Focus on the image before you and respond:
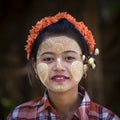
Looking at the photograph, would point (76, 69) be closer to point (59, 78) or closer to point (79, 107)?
point (59, 78)

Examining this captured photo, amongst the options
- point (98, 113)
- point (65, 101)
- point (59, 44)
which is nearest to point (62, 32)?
point (59, 44)

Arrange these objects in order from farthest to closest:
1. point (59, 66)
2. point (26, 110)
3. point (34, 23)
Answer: point (34, 23)
point (26, 110)
point (59, 66)

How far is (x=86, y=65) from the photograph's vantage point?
3414mm

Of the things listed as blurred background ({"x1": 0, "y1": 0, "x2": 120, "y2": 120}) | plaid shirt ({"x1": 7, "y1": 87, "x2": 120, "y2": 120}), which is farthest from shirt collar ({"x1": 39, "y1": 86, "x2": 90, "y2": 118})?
blurred background ({"x1": 0, "y1": 0, "x2": 120, "y2": 120})

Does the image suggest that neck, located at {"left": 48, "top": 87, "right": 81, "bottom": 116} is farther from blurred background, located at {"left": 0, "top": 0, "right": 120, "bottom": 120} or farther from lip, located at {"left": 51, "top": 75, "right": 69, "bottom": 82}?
blurred background, located at {"left": 0, "top": 0, "right": 120, "bottom": 120}

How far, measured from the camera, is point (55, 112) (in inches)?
134

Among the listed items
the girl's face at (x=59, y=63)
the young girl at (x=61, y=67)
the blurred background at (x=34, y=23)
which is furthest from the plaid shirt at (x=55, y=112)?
the blurred background at (x=34, y=23)

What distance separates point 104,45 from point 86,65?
324 cm

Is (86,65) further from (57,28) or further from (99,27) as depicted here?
(99,27)

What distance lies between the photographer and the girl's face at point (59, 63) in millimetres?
3283

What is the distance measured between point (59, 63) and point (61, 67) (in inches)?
1.0

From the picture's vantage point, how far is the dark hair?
334 centimetres

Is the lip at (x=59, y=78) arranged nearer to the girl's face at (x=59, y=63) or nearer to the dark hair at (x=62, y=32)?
the girl's face at (x=59, y=63)

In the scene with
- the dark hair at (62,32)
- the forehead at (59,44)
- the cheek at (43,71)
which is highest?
the dark hair at (62,32)
